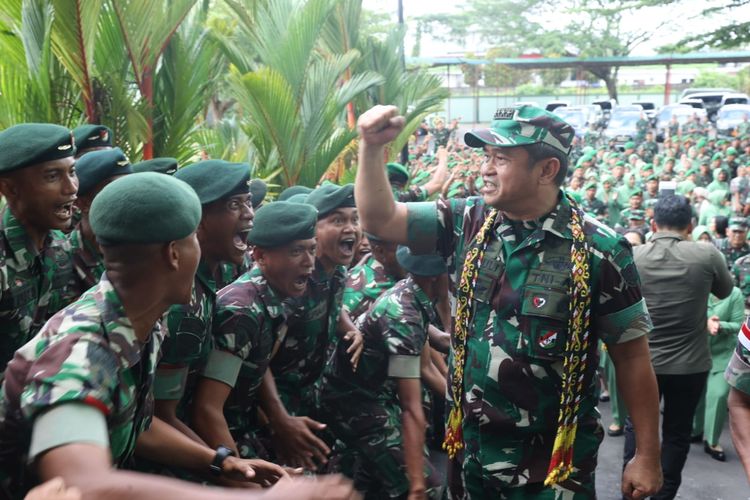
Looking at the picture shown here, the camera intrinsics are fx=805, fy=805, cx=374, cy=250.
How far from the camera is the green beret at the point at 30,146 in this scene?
9.93 ft

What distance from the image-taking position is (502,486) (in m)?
2.89

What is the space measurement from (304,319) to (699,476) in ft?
11.9

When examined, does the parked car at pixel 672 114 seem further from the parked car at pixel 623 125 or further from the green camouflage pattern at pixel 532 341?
the green camouflage pattern at pixel 532 341

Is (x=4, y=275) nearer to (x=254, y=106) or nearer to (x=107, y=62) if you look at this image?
(x=107, y=62)

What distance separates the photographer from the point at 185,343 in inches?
105

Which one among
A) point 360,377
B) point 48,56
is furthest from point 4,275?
point 48,56

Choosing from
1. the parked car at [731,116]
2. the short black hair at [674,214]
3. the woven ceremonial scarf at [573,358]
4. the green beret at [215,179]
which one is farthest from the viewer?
the parked car at [731,116]

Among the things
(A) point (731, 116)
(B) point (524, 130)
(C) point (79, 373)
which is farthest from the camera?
(A) point (731, 116)

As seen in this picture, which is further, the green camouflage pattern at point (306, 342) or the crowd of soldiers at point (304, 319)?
the green camouflage pattern at point (306, 342)

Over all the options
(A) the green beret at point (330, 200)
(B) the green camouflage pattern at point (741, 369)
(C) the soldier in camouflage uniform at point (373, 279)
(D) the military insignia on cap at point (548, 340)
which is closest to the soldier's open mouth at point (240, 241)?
(A) the green beret at point (330, 200)

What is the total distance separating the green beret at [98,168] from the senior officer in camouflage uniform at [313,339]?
903 millimetres

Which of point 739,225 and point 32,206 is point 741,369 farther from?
point 739,225

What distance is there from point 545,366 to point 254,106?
14.2 feet

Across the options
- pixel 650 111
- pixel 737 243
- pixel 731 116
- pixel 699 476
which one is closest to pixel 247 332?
pixel 699 476
